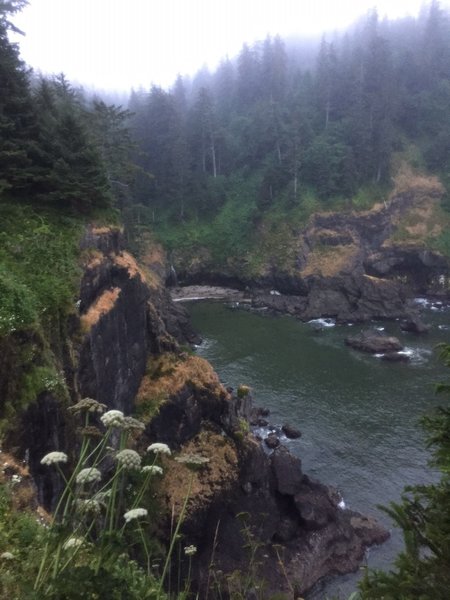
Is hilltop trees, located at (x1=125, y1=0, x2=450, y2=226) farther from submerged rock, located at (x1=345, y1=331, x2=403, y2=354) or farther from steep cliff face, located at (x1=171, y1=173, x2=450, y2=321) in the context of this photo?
submerged rock, located at (x1=345, y1=331, x2=403, y2=354)

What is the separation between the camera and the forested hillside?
71.8 meters

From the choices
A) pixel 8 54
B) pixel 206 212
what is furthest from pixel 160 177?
pixel 8 54

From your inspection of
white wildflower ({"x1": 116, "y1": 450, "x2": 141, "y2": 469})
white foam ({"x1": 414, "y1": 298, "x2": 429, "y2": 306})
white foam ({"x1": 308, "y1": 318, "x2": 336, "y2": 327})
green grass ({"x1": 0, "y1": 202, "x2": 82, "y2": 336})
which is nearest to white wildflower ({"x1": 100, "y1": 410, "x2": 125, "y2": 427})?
white wildflower ({"x1": 116, "y1": 450, "x2": 141, "y2": 469})

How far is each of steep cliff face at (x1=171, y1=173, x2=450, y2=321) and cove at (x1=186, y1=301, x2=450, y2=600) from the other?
19.6ft

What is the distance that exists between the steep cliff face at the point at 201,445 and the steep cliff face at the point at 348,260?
1340 inches

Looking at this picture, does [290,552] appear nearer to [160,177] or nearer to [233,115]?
[160,177]

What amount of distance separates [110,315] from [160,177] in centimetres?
5975

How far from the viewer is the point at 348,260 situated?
6444 centimetres

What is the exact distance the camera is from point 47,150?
23266 millimetres

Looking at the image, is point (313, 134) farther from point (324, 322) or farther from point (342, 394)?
point (342, 394)

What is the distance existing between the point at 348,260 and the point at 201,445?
47.1 meters

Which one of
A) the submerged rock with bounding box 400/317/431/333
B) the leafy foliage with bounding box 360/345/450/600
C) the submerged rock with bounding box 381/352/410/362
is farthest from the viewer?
the submerged rock with bounding box 400/317/431/333

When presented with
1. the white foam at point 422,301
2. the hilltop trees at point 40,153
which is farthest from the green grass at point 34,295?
the white foam at point 422,301

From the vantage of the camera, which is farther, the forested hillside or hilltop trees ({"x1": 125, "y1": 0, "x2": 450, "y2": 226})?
hilltop trees ({"x1": 125, "y1": 0, "x2": 450, "y2": 226})
